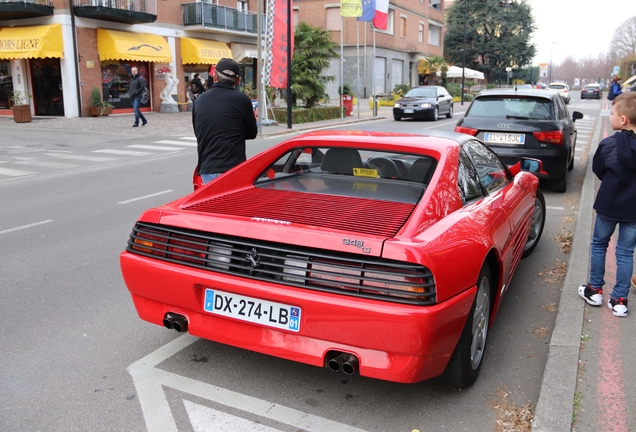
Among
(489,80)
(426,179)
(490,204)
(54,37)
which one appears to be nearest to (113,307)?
(426,179)

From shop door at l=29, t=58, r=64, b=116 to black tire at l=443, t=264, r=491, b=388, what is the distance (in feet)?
80.8

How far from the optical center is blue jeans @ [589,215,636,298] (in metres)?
4.11

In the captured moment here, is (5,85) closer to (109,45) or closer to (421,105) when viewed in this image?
(109,45)

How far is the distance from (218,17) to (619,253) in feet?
97.5

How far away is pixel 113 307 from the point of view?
444 cm

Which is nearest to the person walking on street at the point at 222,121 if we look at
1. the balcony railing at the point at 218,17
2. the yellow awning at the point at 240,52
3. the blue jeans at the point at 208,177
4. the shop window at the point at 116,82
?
the blue jeans at the point at 208,177

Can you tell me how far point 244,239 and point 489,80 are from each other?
72622 millimetres

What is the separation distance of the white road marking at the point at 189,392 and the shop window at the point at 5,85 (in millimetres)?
25713

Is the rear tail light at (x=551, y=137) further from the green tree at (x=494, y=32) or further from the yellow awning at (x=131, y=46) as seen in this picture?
the green tree at (x=494, y=32)

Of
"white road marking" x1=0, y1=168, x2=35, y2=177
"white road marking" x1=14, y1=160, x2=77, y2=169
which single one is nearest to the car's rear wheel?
"white road marking" x1=14, y1=160, x2=77, y2=169

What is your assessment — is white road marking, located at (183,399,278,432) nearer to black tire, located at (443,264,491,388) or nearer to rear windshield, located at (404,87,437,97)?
black tire, located at (443,264,491,388)

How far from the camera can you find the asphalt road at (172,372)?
9.71 ft

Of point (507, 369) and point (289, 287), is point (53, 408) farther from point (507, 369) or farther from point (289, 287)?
point (507, 369)

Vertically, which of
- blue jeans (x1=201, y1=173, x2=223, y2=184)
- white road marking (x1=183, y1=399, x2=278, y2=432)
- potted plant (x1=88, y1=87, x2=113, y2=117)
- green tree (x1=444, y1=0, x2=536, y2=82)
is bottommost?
white road marking (x1=183, y1=399, x2=278, y2=432)
